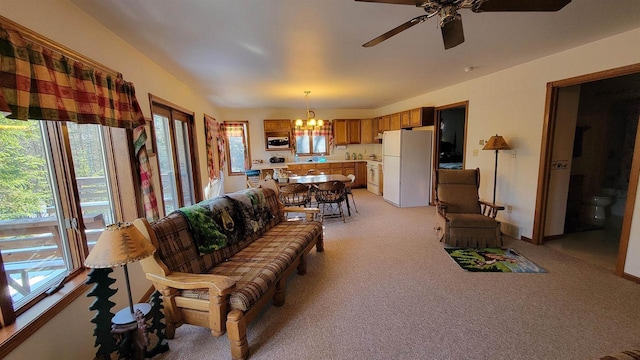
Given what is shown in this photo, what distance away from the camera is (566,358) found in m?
1.61

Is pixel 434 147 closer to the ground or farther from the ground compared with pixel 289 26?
closer to the ground

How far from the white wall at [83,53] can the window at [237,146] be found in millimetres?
4168

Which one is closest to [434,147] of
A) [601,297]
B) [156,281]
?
[601,297]

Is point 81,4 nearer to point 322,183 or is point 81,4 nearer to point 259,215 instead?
point 259,215

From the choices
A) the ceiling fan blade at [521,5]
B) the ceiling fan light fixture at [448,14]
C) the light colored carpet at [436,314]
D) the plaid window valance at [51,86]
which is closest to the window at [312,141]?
the light colored carpet at [436,314]

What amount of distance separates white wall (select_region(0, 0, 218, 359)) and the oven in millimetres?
5114

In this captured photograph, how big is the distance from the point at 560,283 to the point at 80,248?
13.6 ft

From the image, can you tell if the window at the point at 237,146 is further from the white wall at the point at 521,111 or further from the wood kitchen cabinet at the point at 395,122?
the white wall at the point at 521,111

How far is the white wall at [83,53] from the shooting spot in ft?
4.35

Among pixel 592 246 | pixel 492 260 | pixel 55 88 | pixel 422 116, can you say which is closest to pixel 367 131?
pixel 422 116

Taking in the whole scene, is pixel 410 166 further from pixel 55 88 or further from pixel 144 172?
pixel 55 88

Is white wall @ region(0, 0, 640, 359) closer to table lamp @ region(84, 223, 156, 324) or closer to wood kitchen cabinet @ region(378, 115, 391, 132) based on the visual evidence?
table lamp @ region(84, 223, 156, 324)

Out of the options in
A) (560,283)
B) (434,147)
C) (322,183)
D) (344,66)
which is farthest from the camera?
(434,147)

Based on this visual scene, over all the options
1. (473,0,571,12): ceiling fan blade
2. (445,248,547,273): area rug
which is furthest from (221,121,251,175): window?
(473,0,571,12): ceiling fan blade
